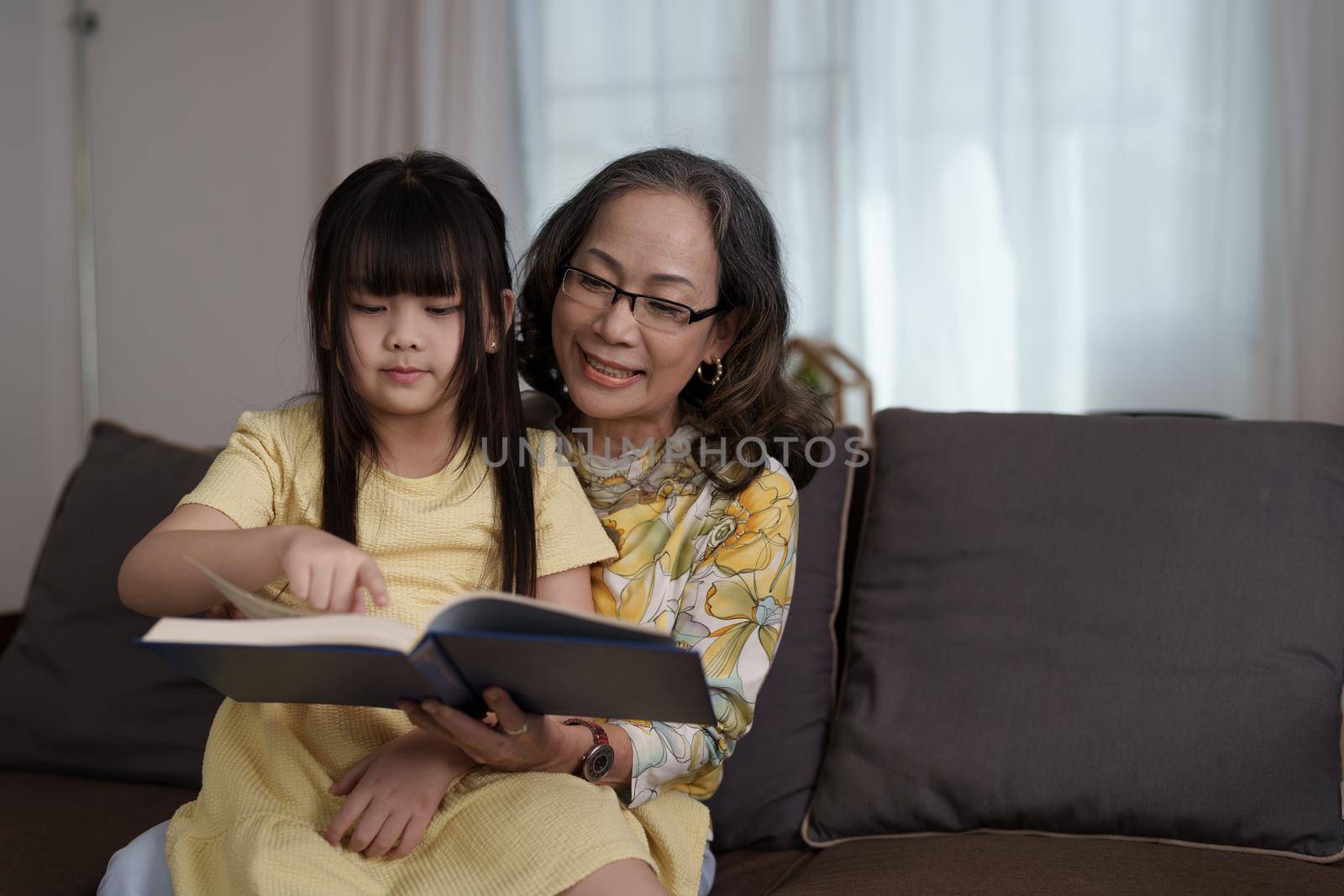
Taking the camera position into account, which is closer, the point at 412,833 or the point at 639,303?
the point at 412,833

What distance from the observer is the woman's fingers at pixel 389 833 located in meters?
1.11

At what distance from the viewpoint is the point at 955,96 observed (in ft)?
11.1

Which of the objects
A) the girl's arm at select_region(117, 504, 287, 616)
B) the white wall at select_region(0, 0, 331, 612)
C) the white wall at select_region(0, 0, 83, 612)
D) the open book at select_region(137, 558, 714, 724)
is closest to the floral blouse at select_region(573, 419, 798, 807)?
the open book at select_region(137, 558, 714, 724)

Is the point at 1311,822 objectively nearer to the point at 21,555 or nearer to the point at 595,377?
the point at 595,377

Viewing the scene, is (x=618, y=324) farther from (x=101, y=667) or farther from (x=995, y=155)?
(x=995, y=155)

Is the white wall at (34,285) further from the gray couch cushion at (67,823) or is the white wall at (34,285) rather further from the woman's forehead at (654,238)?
the woman's forehead at (654,238)

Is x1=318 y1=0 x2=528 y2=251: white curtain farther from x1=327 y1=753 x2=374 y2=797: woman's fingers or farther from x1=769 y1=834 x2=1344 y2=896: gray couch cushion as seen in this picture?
x1=327 y1=753 x2=374 y2=797: woman's fingers

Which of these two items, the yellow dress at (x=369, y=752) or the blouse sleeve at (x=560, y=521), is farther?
the blouse sleeve at (x=560, y=521)

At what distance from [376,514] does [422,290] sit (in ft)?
0.81

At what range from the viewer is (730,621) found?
1.39 m

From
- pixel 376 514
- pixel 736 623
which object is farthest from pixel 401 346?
pixel 736 623

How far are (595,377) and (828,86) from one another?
2.37 metres

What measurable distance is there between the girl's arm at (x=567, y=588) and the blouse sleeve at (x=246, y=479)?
11.9 inches

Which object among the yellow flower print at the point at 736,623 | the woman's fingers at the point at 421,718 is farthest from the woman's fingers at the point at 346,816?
the yellow flower print at the point at 736,623
